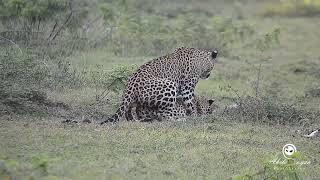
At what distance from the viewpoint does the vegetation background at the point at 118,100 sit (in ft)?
31.2

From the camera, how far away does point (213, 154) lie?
1027 centimetres

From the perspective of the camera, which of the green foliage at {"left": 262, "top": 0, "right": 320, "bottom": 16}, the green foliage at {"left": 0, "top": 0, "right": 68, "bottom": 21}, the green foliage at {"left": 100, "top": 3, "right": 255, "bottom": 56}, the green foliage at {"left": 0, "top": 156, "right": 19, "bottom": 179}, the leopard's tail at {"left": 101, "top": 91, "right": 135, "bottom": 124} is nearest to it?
the green foliage at {"left": 0, "top": 156, "right": 19, "bottom": 179}

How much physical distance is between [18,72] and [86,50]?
5.05 meters

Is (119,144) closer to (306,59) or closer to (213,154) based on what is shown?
(213,154)

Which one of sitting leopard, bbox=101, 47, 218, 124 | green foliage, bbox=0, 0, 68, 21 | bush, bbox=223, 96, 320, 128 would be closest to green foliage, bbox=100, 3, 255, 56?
Answer: green foliage, bbox=0, 0, 68, 21

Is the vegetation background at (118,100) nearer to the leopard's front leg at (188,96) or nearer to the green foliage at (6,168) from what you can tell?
the green foliage at (6,168)

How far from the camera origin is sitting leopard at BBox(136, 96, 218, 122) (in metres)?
12.7

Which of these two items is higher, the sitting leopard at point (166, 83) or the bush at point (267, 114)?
the sitting leopard at point (166, 83)
